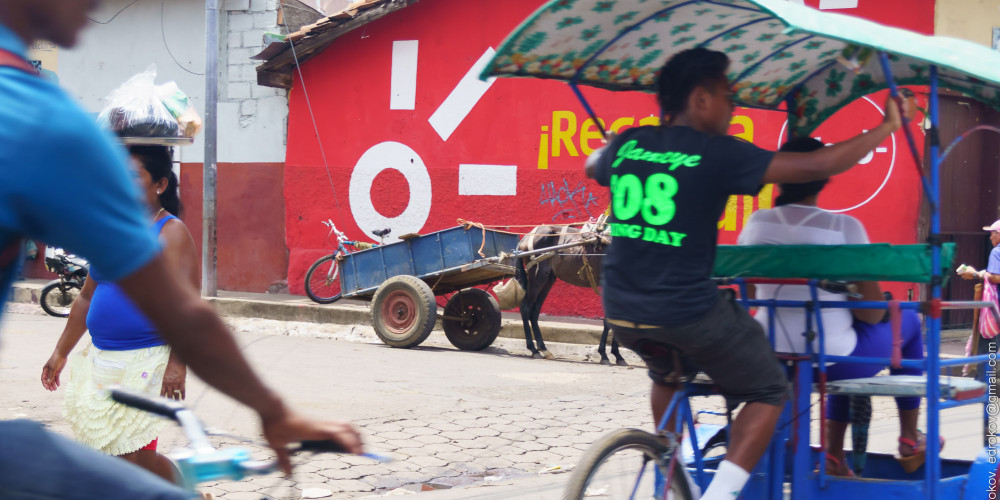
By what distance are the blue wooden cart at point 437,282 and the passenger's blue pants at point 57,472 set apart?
9435 mm

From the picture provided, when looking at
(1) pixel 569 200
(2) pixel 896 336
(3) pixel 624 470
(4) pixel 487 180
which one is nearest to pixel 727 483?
(3) pixel 624 470

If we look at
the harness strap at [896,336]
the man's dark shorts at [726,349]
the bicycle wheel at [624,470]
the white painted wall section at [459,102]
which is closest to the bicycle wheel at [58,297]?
the white painted wall section at [459,102]

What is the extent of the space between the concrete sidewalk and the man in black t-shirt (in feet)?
28.0

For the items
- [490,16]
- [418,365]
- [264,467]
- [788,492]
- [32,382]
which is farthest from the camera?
[490,16]

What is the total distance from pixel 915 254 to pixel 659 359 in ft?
3.19

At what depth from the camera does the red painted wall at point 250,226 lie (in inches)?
644

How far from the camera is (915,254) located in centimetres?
335

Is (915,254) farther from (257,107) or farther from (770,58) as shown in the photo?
(257,107)

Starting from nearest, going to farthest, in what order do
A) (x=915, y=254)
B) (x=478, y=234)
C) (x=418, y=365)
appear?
(x=915, y=254) → (x=418, y=365) → (x=478, y=234)

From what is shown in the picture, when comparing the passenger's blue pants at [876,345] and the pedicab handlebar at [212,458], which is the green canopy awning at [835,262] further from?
the pedicab handlebar at [212,458]

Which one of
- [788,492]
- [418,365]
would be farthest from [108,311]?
[418,365]

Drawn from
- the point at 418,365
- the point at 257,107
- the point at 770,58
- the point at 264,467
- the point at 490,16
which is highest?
the point at 490,16

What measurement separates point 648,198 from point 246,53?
48.0 ft

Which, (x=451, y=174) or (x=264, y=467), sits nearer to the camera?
(x=264, y=467)
